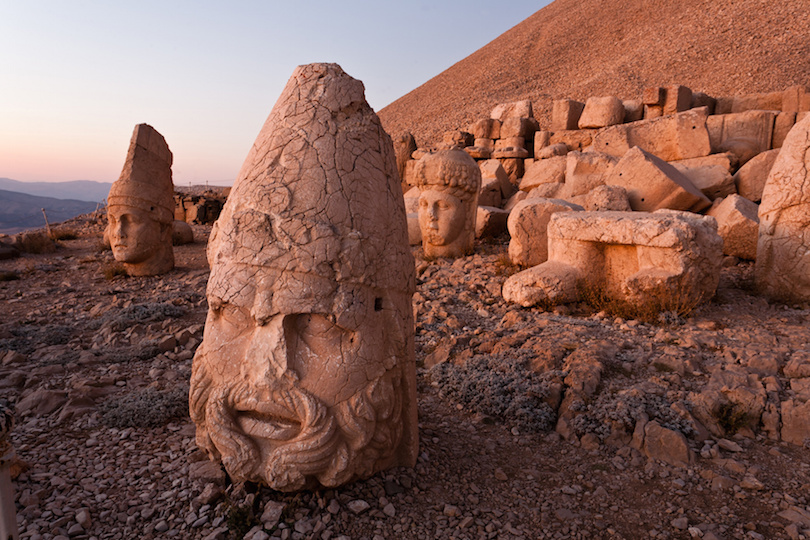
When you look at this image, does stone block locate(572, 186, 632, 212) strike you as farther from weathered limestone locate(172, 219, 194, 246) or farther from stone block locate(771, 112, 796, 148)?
weathered limestone locate(172, 219, 194, 246)

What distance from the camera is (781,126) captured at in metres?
9.60

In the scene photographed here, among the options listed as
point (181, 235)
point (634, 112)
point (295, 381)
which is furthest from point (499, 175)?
point (295, 381)

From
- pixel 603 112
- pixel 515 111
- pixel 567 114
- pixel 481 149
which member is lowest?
pixel 481 149

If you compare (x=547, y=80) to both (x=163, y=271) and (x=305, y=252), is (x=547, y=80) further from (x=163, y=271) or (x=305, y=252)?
(x=305, y=252)

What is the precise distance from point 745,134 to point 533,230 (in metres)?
6.48

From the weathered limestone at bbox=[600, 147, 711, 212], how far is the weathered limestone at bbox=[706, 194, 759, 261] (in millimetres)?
783

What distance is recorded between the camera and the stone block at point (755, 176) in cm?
794

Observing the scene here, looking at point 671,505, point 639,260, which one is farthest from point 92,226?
point 671,505

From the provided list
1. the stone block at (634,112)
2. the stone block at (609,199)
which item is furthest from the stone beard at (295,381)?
the stone block at (634,112)

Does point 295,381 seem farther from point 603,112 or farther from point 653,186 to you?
point 603,112

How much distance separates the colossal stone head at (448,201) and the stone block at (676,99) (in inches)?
275

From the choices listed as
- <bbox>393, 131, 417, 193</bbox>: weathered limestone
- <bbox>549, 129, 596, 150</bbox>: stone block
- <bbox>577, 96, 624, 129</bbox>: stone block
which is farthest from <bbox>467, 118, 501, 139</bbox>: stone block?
<bbox>577, 96, 624, 129</bbox>: stone block

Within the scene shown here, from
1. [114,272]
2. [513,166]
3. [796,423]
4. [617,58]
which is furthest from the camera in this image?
[617,58]

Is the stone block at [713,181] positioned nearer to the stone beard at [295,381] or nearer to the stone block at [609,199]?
the stone block at [609,199]
